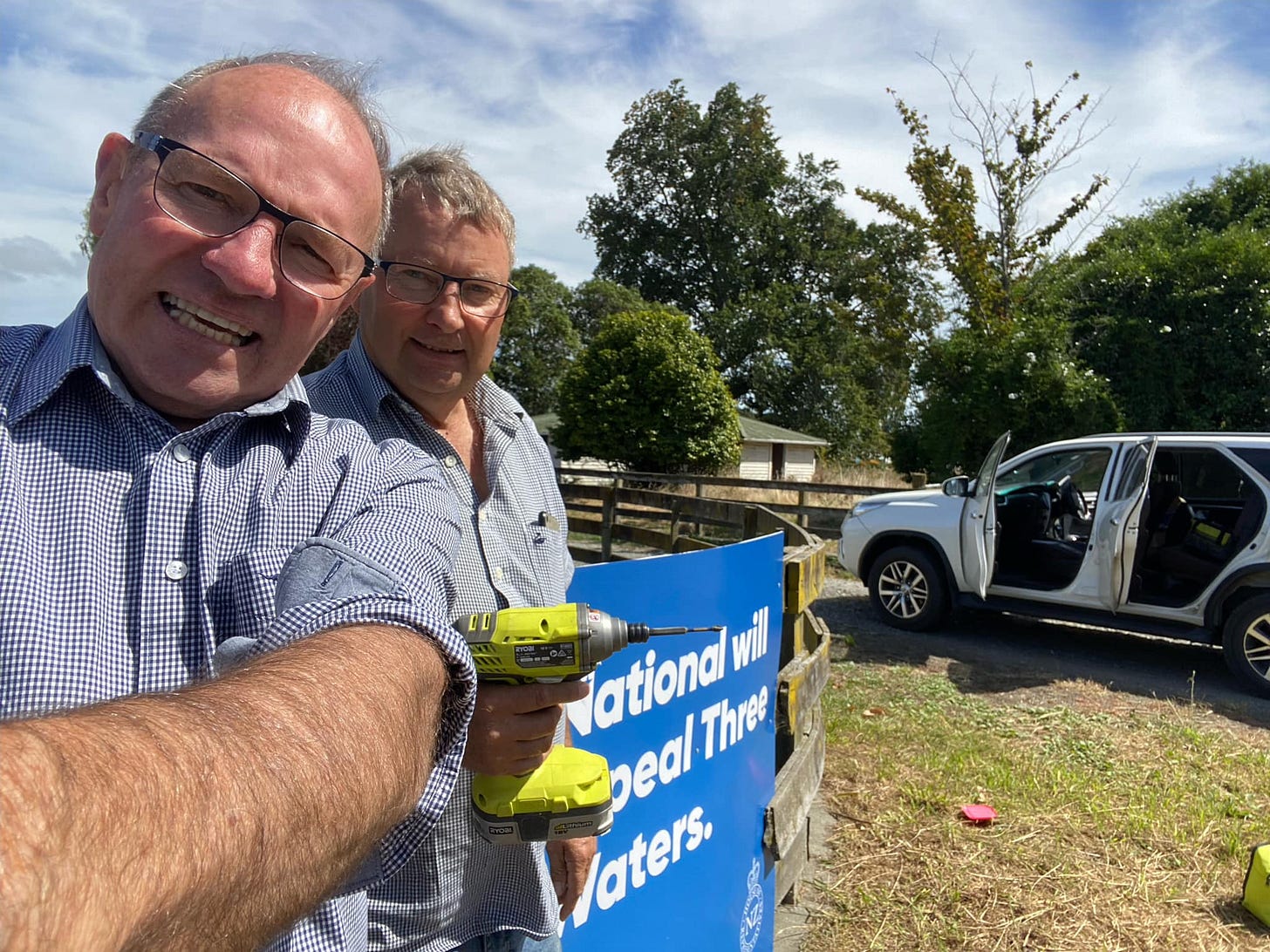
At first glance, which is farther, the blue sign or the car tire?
the car tire

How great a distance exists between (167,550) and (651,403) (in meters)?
25.8

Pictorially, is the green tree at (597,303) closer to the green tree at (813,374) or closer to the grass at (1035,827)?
the green tree at (813,374)

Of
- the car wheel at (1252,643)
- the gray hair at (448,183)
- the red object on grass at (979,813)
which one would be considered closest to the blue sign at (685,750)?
the gray hair at (448,183)

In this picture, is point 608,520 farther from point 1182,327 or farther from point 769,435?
point 769,435

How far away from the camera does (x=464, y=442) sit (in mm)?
2213

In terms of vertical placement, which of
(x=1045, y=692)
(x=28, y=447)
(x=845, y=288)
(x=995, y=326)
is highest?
(x=845, y=288)

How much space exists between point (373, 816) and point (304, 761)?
0.12 meters

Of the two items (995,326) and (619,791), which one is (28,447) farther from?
(995,326)

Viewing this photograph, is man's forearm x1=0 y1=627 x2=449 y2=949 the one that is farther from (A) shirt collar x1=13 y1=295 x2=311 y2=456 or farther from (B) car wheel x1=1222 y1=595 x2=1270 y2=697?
(B) car wheel x1=1222 y1=595 x2=1270 y2=697

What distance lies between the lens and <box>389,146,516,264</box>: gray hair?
2.08 metres

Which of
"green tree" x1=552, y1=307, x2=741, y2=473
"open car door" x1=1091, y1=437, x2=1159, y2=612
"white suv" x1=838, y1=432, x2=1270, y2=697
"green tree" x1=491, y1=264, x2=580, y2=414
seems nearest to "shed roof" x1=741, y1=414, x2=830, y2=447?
"green tree" x1=491, y1=264, x2=580, y2=414

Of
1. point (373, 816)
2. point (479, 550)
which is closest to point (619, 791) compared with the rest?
point (479, 550)

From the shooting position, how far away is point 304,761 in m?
0.83

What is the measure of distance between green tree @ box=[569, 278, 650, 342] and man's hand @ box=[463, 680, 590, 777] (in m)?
43.3
